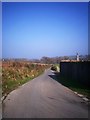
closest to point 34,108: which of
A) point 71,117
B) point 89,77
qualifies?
point 71,117

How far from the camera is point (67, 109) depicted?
10.3m

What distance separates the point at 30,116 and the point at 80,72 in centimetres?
1573

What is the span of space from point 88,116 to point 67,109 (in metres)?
1.52

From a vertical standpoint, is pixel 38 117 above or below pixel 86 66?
below

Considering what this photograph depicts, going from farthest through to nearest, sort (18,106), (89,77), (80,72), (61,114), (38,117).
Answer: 1. (80,72)
2. (89,77)
3. (18,106)
4. (61,114)
5. (38,117)

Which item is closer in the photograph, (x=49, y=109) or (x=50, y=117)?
(x=50, y=117)

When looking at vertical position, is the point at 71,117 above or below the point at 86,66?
below

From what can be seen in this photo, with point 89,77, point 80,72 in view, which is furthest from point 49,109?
point 80,72

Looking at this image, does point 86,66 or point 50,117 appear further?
point 86,66

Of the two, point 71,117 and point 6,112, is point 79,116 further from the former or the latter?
point 6,112

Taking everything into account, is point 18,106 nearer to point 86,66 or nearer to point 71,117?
point 71,117

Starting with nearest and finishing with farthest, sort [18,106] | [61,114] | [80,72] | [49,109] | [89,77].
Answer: [61,114], [49,109], [18,106], [89,77], [80,72]

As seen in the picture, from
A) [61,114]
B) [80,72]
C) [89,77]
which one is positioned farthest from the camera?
[80,72]

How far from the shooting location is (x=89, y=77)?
20547 mm
